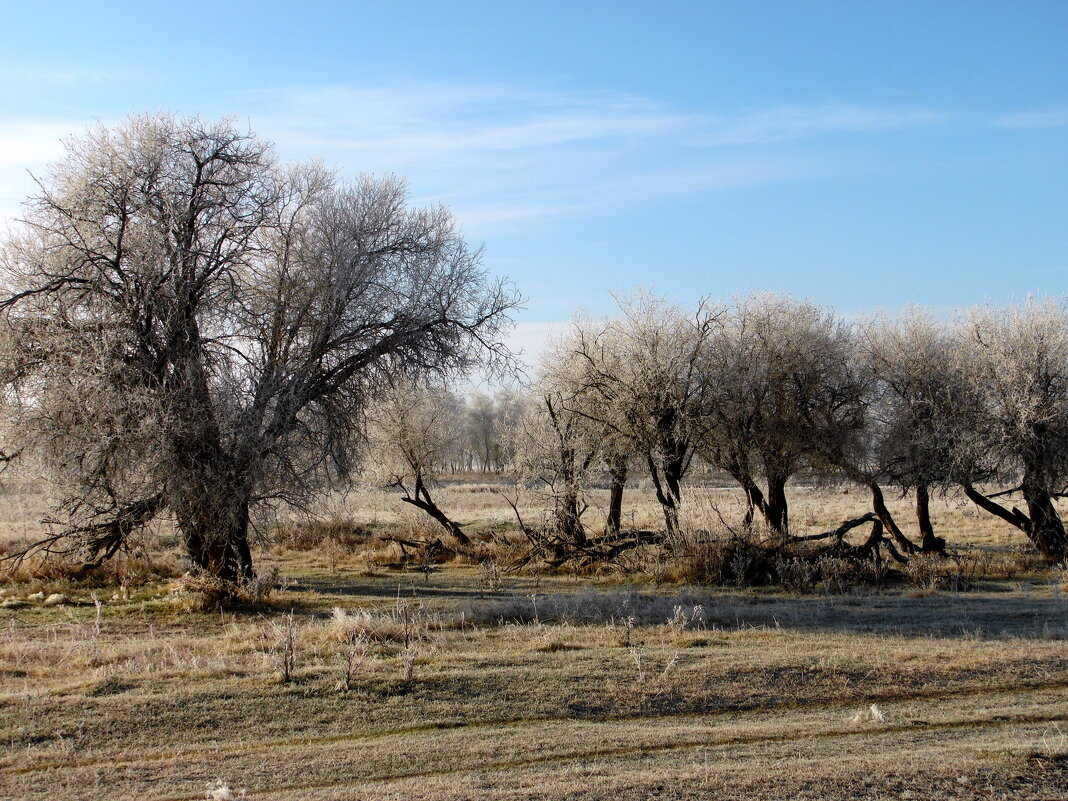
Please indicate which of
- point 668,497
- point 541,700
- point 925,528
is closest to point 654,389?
point 668,497

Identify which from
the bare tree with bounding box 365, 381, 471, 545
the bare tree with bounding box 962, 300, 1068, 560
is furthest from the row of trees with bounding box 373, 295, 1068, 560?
the bare tree with bounding box 365, 381, 471, 545

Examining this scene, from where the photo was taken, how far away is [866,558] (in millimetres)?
18609

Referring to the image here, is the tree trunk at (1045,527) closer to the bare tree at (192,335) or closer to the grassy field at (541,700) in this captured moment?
the grassy field at (541,700)

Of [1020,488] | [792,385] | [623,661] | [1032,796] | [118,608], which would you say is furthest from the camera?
[792,385]

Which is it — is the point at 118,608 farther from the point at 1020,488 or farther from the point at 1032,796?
the point at 1020,488

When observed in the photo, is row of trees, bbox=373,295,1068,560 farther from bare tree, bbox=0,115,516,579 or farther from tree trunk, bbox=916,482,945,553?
bare tree, bbox=0,115,516,579

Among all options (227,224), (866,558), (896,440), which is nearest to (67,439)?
(227,224)

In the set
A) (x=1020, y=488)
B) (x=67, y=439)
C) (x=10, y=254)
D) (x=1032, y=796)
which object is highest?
(x=10, y=254)

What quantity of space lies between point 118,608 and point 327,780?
394 inches

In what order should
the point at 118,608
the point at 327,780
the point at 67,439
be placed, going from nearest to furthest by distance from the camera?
the point at 327,780, the point at 67,439, the point at 118,608

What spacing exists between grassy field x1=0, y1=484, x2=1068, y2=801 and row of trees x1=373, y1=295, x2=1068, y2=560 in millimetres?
5838

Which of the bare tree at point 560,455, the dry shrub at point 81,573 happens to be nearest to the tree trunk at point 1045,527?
the bare tree at point 560,455

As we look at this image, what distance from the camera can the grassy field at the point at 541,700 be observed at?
255 inches

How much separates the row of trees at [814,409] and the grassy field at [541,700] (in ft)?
19.2
